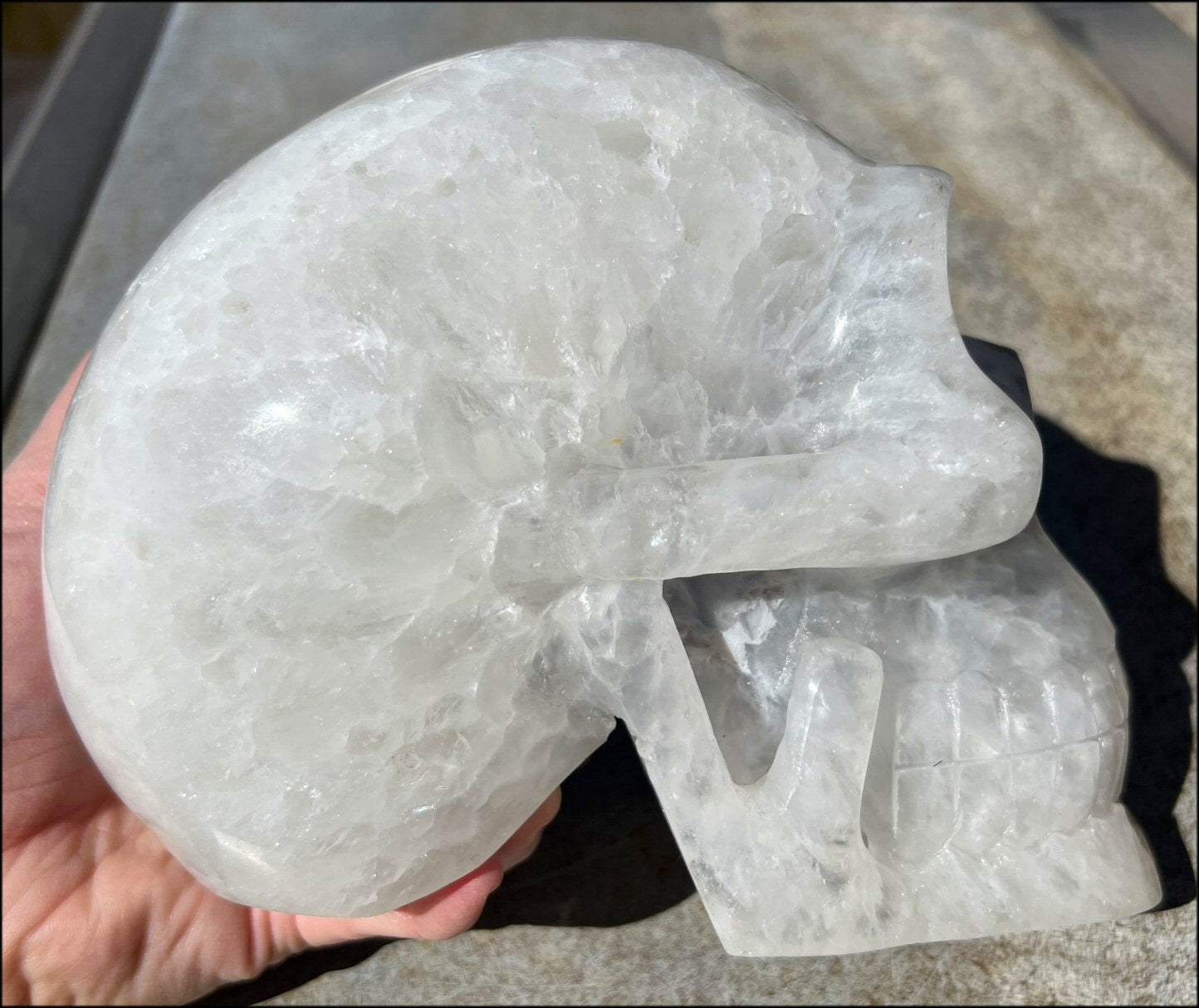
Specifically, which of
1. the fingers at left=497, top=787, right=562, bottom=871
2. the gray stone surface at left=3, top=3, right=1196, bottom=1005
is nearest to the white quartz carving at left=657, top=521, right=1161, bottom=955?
the fingers at left=497, top=787, right=562, bottom=871

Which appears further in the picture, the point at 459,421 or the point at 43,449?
the point at 43,449

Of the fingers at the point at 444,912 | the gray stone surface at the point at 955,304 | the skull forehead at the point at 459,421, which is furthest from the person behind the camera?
the gray stone surface at the point at 955,304

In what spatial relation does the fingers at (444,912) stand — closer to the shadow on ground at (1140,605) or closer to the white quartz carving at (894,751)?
the white quartz carving at (894,751)

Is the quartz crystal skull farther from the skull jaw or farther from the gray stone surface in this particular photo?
the gray stone surface

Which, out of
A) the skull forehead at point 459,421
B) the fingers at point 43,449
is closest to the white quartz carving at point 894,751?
the skull forehead at point 459,421

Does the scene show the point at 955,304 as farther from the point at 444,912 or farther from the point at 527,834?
the point at 444,912

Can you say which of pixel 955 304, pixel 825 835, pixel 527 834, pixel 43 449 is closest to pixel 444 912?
pixel 527 834

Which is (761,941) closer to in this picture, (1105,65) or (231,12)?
(1105,65)
